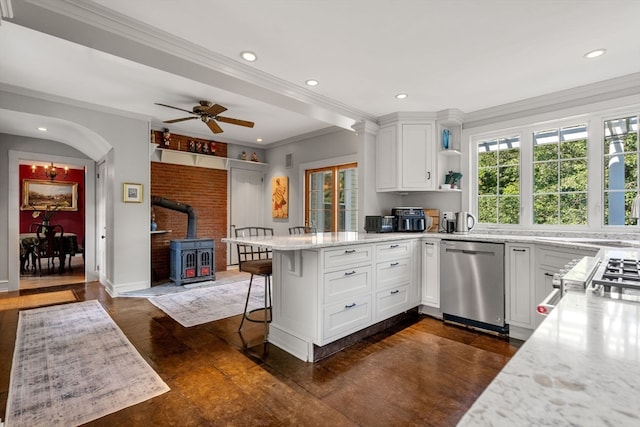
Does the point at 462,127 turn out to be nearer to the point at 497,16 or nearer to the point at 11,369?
the point at 497,16

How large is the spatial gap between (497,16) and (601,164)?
2.16 meters

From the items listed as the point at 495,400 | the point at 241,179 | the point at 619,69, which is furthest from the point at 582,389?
the point at 241,179

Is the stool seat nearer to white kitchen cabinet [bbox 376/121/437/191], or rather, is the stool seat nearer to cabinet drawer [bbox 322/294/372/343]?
cabinet drawer [bbox 322/294/372/343]

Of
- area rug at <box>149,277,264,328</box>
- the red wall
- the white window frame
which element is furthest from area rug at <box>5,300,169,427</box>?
the red wall

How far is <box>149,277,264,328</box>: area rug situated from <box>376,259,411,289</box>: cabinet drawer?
1652mm

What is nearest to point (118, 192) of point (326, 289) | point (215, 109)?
point (215, 109)

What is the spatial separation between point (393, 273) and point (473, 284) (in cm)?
82

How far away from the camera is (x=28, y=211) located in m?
7.46

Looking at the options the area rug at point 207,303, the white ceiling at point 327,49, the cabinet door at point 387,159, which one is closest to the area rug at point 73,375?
the area rug at point 207,303

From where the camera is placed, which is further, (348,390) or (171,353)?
(171,353)

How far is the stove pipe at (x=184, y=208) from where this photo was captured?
5250 mm

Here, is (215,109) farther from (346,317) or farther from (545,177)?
(545,177)

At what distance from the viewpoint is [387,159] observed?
13.7 ft

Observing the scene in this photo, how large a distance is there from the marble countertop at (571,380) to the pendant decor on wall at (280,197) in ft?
18.9
